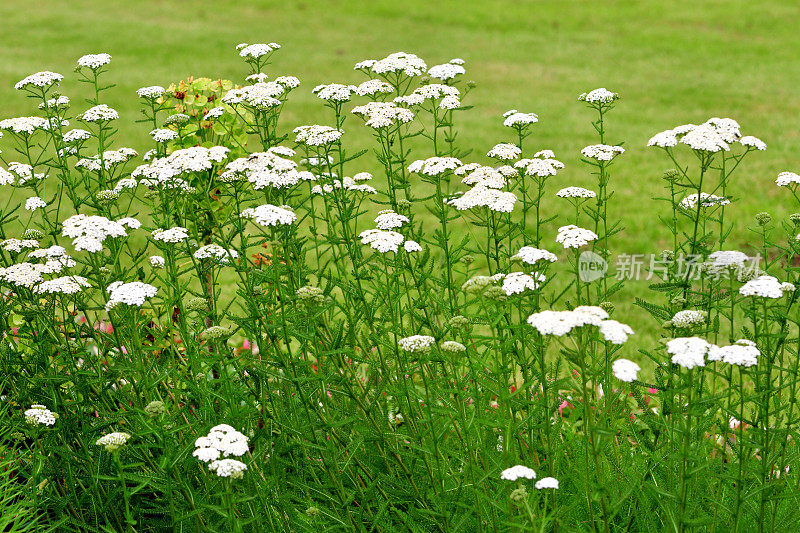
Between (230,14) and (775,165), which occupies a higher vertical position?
(230,14)

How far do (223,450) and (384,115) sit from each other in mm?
1774

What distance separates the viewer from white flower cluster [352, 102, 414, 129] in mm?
3600

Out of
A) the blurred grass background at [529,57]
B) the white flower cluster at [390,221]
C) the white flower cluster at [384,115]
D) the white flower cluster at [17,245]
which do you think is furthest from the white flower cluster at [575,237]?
the blurred grass background at [529,57]

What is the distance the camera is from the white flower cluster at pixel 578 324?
241cm

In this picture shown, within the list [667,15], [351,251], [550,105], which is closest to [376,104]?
[351,251]

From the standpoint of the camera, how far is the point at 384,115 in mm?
3656

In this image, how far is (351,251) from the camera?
3.57 m

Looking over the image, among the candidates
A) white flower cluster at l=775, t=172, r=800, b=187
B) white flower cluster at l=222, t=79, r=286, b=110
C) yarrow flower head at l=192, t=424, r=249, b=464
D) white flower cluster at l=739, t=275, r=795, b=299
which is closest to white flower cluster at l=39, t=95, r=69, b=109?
white flower cluster at l=222, t=79, r=286, b=110

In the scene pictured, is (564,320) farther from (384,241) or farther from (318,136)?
(318,136)

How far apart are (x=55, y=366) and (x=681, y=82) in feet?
43.9

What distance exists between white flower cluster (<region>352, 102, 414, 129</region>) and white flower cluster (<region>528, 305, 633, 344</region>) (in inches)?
56.2

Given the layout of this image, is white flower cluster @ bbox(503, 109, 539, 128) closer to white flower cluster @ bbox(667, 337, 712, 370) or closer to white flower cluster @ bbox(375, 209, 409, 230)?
white flower cluster @ bbox(375, 209, 409, 230)

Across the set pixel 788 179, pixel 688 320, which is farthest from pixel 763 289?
pixel 788 179

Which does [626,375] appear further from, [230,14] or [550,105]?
[230,14]
